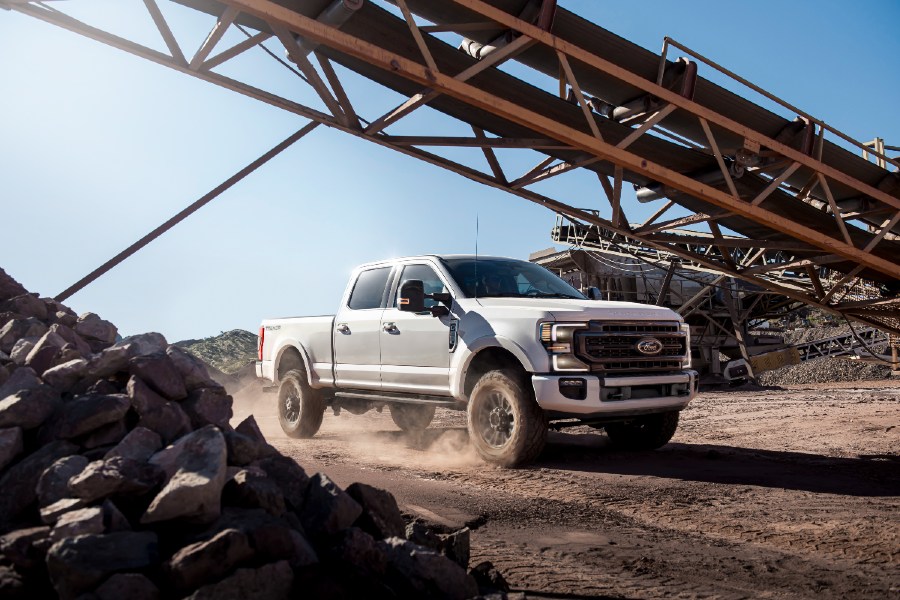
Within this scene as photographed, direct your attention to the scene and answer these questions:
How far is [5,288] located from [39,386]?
105 inches

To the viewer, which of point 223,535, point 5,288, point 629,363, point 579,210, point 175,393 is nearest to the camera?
point 223,535

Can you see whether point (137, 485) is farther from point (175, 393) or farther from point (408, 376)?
point (408, 376)

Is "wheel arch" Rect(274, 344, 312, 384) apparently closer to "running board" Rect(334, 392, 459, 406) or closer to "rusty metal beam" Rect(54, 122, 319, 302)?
"running board" Rect(334, 392, 459, 406)

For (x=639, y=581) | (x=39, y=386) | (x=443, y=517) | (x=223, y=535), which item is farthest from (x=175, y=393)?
(x=639, y=581)

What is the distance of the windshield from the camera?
7.98 meters

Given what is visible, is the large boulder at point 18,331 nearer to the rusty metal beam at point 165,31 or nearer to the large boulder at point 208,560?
the rusty metal beam at point 165,31

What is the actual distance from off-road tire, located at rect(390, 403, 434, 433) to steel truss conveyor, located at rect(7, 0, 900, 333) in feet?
10.6

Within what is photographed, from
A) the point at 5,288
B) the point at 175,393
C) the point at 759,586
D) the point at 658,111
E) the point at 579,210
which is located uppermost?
the point at 658,111

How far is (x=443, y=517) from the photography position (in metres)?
4.95

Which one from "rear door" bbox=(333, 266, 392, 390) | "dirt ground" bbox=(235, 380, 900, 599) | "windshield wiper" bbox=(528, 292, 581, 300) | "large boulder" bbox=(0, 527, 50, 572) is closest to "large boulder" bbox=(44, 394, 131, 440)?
"large boulder" bbox=(0, 527, 50, 572)

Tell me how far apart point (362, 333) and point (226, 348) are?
1712 centimetres

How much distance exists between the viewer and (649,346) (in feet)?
24.0

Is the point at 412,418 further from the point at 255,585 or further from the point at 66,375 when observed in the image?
the point at 255,585

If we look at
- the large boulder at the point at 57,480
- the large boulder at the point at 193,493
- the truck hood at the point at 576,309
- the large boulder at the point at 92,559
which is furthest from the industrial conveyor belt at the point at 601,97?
the large boulder at the point at 92,559
